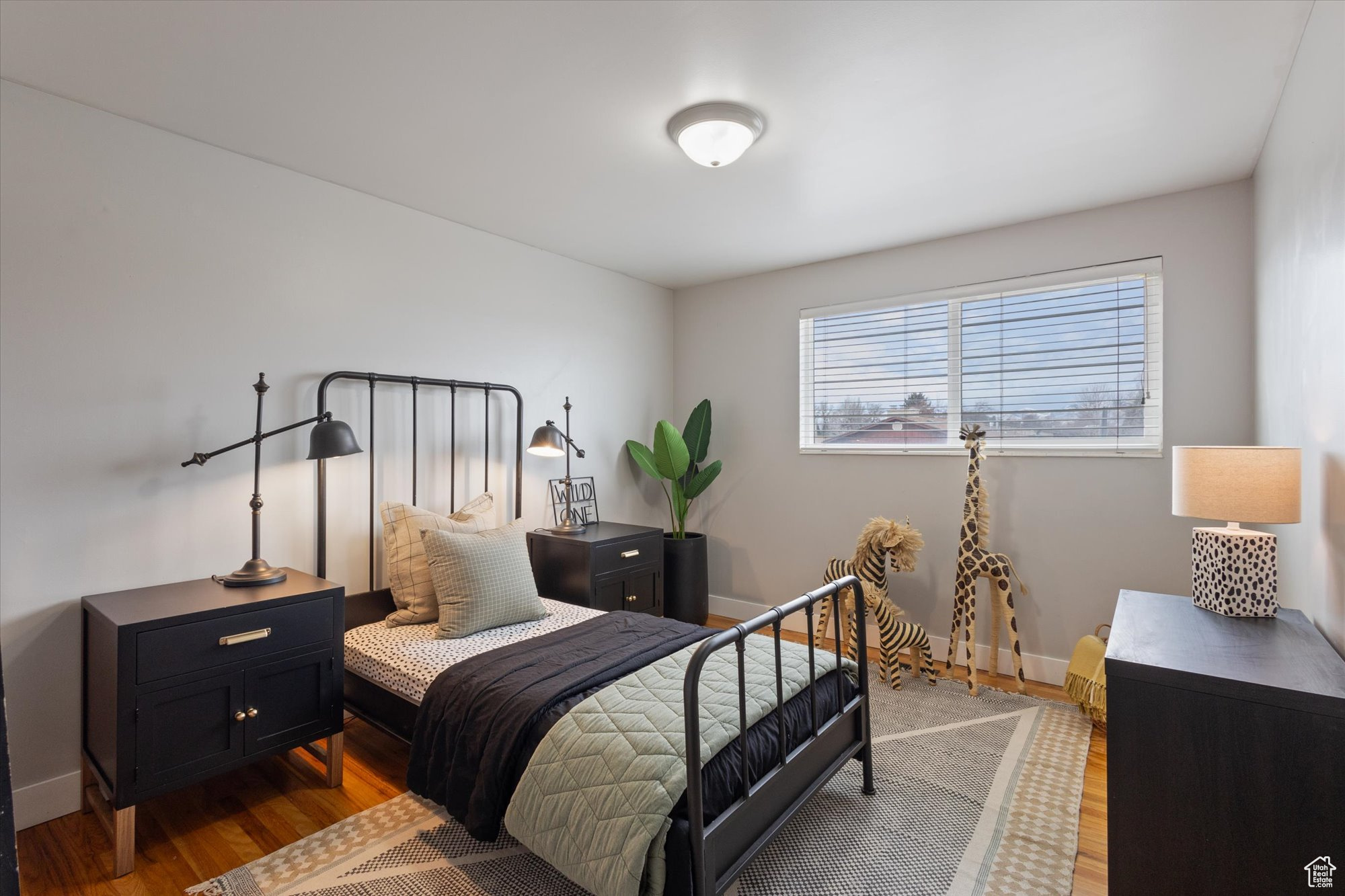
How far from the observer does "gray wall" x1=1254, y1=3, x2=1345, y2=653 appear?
167 cm

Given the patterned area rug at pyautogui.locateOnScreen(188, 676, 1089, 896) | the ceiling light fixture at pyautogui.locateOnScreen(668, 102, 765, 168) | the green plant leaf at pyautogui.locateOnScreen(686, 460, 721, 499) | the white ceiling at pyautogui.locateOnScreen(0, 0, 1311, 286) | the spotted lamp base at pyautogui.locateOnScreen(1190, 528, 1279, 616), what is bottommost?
the patterned area rug at pyautogui.locateOnScreen(188, 676, 1089, 896)

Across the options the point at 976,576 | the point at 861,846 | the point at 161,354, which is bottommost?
the point at 861,846

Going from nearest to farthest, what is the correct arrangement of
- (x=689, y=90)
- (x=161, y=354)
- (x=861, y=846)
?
(x=861, y=846), (x=689, y=90), (x=161, y=354)

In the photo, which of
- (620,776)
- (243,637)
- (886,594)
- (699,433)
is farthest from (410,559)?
(886,594)

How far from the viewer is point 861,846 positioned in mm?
2102

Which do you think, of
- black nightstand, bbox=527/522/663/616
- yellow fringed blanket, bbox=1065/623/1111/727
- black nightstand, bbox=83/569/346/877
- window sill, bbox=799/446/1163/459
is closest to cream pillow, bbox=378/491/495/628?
black nightstand, bbox=83/569/346/877

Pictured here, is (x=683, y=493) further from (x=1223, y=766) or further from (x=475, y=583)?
A: (x=1223, y=766)

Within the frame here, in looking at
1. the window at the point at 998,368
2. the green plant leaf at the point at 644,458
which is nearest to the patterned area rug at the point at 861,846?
the window at the point at 998,368

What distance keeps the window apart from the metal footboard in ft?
Answer: 6.07

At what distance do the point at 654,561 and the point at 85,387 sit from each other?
8.77 ft

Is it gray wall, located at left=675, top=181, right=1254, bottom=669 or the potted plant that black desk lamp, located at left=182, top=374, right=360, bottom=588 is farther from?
gray wall, located at left=675, top=181, right=1254, bottom=669

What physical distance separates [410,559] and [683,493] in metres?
2.02

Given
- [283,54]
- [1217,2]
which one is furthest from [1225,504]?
[283,54]

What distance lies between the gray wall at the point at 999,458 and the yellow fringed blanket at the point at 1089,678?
414mm
